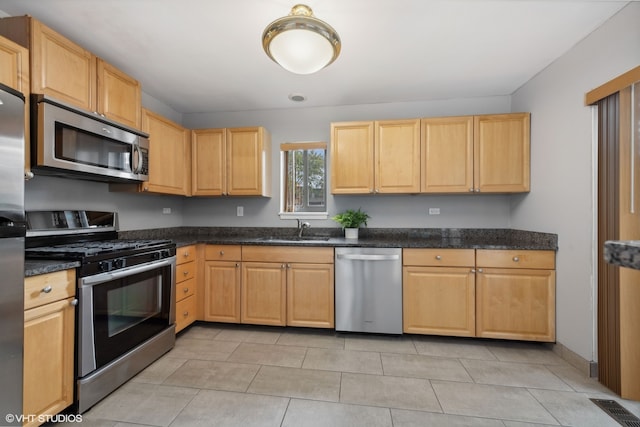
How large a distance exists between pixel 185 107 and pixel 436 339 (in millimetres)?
3858

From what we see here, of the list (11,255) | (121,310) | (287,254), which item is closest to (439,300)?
(287,254)

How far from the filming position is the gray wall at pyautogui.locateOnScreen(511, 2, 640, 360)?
1.87 m

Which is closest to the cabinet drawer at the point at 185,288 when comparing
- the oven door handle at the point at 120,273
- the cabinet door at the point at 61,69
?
the oven door handle at the point at 120,273

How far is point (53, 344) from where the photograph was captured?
1.53 meters

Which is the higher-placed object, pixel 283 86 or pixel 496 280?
pixel 283 86

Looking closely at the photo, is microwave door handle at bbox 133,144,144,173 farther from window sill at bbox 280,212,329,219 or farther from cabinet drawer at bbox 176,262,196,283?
window sill at bbox 280,212,329,219

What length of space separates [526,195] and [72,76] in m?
3.95

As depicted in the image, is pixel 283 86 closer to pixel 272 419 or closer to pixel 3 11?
pixel 3 11

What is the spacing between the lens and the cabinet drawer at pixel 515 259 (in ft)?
8.00

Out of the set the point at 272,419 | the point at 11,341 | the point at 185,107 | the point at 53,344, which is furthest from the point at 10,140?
the point at 185,107

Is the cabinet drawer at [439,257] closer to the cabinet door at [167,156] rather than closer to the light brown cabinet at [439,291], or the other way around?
the light brown cabinet at [439,291]

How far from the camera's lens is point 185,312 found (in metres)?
2.74

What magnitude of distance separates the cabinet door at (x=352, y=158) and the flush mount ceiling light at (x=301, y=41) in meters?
1.31

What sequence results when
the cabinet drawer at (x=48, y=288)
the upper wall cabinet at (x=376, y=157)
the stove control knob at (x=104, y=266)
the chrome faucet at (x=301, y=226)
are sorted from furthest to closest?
the chrome faucet at (x=301, y=226)
the upper wall cabinet at (x=376, y=157)
the stove control knob at (x=104, y=266)
the cabinet drawer at (x=48, y=288)
